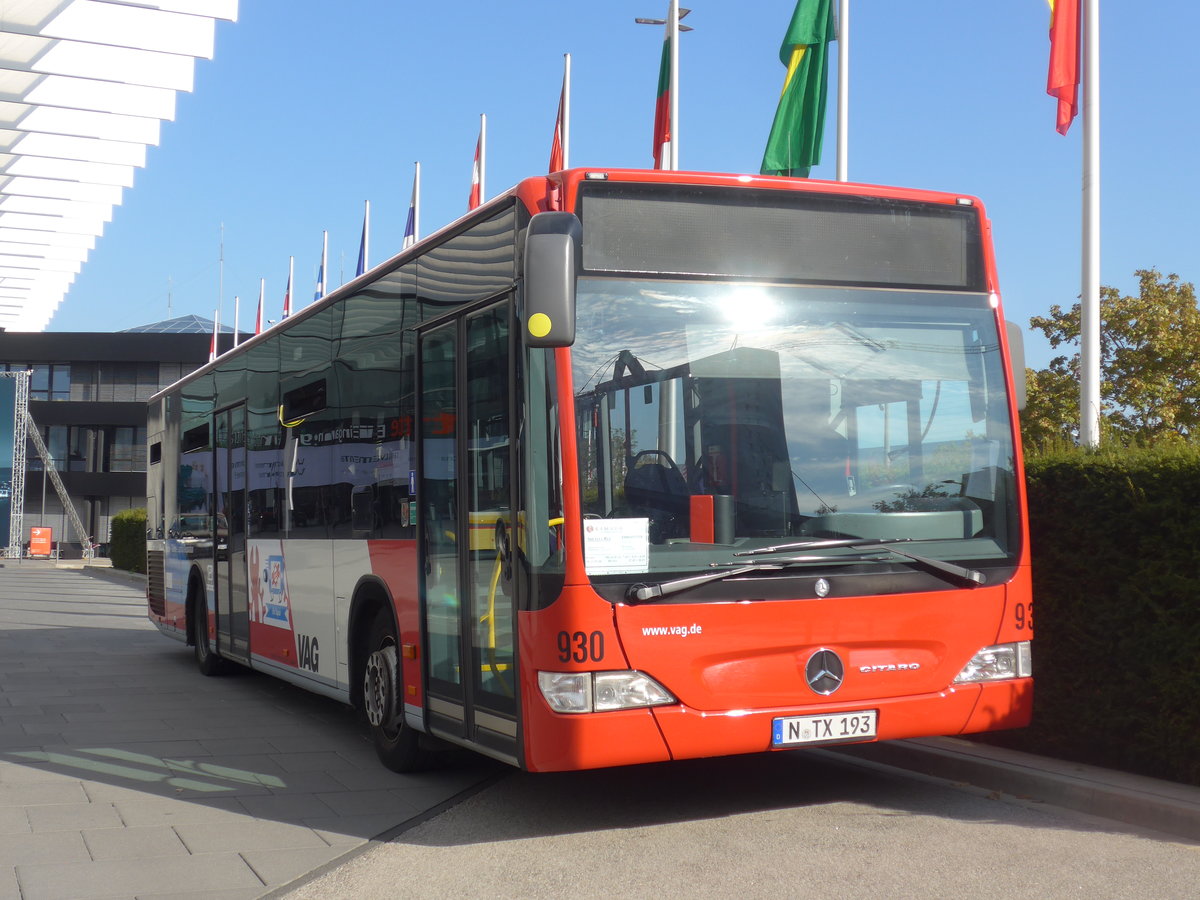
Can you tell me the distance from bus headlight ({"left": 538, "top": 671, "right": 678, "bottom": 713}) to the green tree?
103 feet

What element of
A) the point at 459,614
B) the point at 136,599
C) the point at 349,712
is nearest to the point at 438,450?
the point at 459,614

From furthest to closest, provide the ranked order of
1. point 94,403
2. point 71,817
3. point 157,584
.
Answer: point 94,403 → point 157,584 → point 71,817

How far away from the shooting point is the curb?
20.9ft

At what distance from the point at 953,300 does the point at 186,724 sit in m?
6.70

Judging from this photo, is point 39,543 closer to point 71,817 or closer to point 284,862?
point 71,817

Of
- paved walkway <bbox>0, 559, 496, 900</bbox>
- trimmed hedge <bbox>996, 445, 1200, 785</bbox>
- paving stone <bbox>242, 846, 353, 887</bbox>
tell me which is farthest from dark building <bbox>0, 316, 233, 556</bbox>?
paving stone <bbox>242, 846, 353, 887</bbox>

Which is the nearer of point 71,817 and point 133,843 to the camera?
point 133,843

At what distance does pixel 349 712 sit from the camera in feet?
37.8

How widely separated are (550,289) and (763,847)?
2.65 meters

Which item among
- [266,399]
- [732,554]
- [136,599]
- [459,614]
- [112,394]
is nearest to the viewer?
[732,554]

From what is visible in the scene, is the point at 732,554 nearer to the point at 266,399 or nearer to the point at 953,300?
the point at 953,300

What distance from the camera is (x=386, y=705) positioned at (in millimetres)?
8359

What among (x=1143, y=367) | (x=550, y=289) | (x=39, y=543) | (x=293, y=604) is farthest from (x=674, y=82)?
(x=39, y=543)

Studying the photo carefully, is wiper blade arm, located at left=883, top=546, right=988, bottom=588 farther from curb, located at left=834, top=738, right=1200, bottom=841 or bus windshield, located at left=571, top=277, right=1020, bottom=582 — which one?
curb, located at left=834, top=738, right=1200, bottom=841
